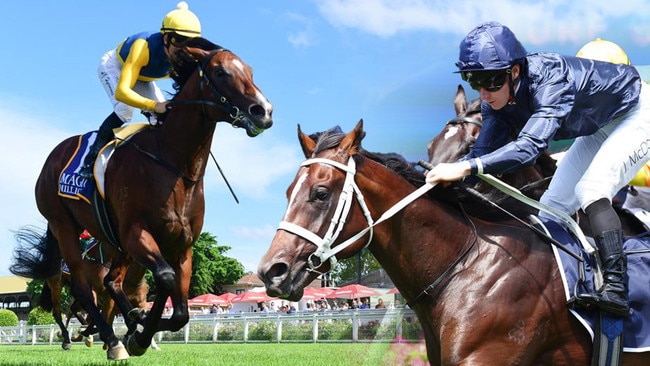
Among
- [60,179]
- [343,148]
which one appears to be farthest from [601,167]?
[60,179]

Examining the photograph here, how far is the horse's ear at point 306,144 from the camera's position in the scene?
442cm

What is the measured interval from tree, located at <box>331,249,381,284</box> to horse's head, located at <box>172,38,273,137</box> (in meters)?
3.05

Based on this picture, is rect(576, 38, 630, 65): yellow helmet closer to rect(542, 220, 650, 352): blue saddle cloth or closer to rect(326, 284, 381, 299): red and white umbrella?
rect(542, 220, 650, 352): blue saddle cloth

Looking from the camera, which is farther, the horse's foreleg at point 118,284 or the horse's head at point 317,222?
the horse's foreleg at point 118,284

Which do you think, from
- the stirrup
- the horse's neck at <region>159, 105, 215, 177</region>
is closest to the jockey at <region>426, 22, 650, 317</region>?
the stirrup

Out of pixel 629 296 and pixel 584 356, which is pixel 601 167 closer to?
pixel 629 296

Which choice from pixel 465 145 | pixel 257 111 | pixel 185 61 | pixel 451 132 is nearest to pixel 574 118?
pixel 465 145

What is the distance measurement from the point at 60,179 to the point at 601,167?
6923 millimetres

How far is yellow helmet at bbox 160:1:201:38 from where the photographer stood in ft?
28.0

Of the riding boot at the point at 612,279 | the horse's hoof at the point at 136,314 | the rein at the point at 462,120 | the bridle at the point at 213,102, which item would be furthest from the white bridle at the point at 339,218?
the horse's hoof at the point at 136,314

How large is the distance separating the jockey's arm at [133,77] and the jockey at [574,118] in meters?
4.75

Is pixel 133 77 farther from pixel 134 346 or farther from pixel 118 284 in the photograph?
pixel 134 346

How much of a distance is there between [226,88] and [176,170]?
103cm

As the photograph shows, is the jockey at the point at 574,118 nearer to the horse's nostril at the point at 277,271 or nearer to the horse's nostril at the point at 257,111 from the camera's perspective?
the horse's nostril at the point at 277,271
